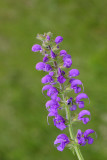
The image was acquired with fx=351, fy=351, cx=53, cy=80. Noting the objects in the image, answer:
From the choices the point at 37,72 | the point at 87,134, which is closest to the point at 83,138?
the point at 87,134

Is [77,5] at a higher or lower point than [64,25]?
higher

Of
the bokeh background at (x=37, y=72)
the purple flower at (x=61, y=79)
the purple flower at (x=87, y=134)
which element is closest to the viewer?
the purple flower at (x=61, y=79)

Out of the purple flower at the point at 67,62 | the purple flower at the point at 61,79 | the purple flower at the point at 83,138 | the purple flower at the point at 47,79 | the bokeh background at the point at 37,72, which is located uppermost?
the bokeh background at the point at 37,72

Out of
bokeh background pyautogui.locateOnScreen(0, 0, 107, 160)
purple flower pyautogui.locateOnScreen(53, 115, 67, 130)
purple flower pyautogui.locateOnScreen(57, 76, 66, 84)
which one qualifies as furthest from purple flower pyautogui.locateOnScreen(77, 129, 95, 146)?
bokeh background pyautogui.locateOnScreen(0, 0, 107, 160)

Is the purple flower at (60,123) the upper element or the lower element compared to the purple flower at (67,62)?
lower

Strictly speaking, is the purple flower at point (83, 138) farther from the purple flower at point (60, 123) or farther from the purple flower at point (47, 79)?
the purple flower at point (47, 79)

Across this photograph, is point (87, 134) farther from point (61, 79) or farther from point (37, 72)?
point (37, 72)

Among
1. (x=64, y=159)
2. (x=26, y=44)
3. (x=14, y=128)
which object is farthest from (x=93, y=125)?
(x=26, y=44)

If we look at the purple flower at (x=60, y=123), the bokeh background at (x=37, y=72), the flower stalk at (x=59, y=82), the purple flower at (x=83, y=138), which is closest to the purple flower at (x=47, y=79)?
the flower stalk at (x=59, y=82)

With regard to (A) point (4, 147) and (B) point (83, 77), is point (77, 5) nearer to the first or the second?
(B) point (83, 77)
